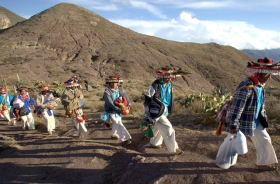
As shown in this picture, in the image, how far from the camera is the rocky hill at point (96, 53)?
1603 inches

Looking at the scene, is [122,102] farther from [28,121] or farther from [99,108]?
[99,108]

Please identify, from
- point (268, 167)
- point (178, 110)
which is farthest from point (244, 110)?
point (178, 110)

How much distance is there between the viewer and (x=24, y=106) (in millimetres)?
8586

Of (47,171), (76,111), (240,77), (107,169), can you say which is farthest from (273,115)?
(240,77)

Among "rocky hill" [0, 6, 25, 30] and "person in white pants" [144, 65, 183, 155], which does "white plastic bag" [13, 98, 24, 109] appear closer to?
→ "person in white pants" [144, 65, 183, 155]

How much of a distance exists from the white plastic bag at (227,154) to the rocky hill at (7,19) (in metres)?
104

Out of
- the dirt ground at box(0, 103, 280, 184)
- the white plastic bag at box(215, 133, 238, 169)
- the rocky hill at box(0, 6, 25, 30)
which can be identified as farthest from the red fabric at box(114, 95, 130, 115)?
the rocky hill at box(0, 6, 25, 30)

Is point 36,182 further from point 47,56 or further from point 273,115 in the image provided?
point 47,56

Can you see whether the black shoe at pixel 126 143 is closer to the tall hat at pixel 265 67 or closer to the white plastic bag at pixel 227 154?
the white plastic bag at pixel 227 154

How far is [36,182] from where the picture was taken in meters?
4.77

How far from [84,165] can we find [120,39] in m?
54.2

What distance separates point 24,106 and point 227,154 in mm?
6965

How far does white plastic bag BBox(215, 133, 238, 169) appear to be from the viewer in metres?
4.07

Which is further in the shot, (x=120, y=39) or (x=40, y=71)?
(x=120, y=39)
